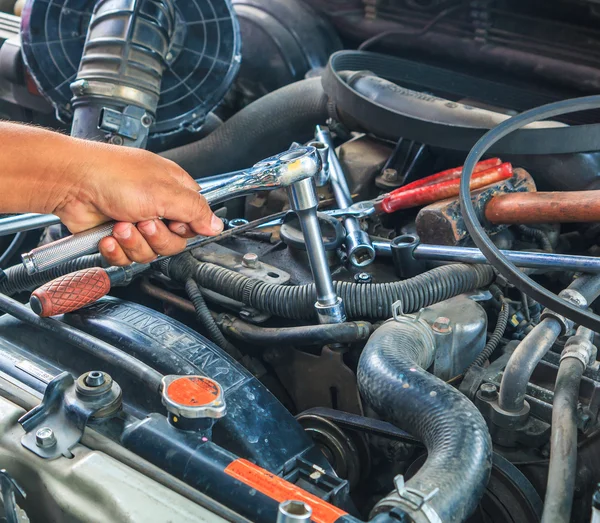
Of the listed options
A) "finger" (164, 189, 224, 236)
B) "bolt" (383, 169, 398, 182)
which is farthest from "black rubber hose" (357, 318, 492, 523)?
"bolt" (383, 169, 398, 182)

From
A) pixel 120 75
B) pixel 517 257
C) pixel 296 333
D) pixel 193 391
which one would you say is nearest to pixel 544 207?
pixel 517 257

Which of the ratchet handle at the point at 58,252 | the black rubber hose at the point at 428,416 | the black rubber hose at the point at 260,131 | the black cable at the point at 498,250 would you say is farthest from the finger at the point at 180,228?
the black rubber hose at the point at 260,131

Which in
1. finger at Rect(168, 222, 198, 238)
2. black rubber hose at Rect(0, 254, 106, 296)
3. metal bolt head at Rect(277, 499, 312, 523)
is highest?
finger at Rect(168, 222, 198, 238)

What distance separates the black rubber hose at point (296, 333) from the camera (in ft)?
4.27

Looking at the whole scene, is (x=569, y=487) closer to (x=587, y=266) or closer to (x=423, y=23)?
(x=587, y=266)

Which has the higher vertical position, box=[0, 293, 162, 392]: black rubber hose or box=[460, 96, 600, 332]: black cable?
box=[460, 96, 600, 332]: black cable

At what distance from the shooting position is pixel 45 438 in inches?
38.3

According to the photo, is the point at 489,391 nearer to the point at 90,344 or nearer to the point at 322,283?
the point at 322,283

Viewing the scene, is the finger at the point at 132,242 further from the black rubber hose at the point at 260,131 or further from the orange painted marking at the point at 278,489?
the black rubber hose at the point at 260,131

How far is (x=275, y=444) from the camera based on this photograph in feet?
3.70

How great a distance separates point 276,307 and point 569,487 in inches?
24.6

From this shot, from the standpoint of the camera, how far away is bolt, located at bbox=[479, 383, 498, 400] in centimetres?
118

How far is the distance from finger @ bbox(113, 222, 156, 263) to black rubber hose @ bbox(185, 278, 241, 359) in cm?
24

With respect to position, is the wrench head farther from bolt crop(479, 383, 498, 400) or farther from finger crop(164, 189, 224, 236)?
bolt crop(479, 383, 498, 400)
